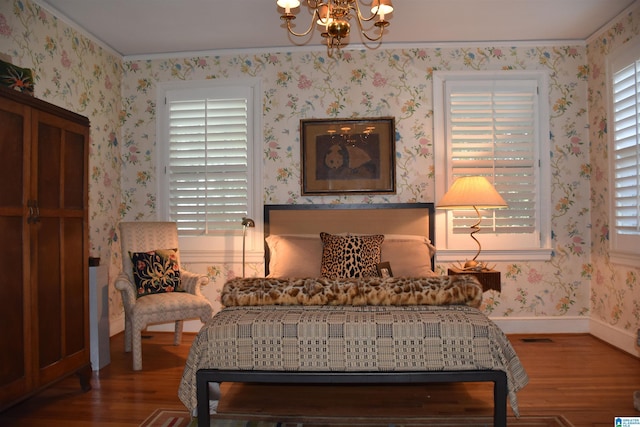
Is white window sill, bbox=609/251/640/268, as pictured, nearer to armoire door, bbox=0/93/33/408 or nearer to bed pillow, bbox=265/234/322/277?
bed pillow, bbox=265/234/322/277

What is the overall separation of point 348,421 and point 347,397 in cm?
36

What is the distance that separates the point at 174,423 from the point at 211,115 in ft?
9.92

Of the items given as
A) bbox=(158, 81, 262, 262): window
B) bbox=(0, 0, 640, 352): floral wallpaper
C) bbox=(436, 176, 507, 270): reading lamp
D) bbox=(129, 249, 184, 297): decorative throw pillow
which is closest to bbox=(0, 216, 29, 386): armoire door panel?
bbox=(129, 249, 184, 297): decorative throw pillow

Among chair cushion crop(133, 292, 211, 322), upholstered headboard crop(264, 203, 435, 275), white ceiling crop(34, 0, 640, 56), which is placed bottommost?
chair cushion crop(133, 292, 211, 322)

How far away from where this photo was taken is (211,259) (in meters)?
4.72

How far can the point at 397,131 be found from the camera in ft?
15.2

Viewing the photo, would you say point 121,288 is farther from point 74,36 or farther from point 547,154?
point 547,154

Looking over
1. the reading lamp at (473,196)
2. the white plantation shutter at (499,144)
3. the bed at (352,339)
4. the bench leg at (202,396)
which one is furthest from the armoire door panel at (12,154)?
the white plantation shutter at (499,144)

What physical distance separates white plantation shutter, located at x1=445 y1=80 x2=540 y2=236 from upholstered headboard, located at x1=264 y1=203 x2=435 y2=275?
337mm

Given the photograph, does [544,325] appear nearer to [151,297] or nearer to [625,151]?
[625,151]

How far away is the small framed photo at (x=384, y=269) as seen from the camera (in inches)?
140

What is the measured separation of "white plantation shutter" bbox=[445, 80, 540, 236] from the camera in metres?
4.54

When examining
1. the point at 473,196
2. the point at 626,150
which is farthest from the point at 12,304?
the point at 626,150

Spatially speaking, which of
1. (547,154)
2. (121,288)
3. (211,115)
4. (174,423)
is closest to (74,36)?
(211,115)
